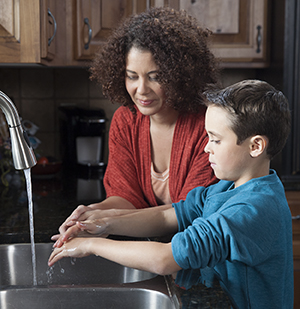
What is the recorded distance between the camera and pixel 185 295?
28.8 inches

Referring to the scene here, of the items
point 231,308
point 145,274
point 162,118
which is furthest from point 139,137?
point 231,308

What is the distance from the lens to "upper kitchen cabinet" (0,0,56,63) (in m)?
1.37

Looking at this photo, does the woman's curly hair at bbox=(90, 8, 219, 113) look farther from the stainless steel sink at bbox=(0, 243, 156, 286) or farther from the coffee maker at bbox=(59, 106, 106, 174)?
the coffee maker at bbox=(59, 106, 106, 174)

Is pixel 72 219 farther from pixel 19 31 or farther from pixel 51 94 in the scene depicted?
pixel 51 94

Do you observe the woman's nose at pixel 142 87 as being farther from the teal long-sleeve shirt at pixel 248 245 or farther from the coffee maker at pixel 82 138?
the coffee maker at pixel 82 138

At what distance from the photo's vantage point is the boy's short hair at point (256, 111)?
2.65 ft

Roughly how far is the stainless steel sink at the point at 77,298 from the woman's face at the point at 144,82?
0.57 metres

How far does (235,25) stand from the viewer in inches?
74.8

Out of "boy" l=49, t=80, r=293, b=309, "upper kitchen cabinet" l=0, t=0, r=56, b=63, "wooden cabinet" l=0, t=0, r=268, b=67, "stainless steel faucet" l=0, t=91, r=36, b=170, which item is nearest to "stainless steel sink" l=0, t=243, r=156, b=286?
"boy" l=49, t=80, r=293, b=309

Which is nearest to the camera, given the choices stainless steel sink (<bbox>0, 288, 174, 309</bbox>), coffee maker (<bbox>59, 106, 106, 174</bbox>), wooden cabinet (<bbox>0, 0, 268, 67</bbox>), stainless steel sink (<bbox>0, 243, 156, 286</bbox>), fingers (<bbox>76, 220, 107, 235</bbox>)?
stainless steel sink (<bbox>0, 288, 174, 309</bbox>)

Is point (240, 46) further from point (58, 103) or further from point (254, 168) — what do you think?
point (254, 168)

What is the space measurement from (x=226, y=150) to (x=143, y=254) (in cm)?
28

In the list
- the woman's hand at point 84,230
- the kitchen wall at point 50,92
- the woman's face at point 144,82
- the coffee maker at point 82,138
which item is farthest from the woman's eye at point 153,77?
the kitchen wall at point 50,92

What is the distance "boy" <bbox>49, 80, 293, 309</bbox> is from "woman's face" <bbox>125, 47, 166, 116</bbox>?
1.13ft
